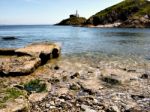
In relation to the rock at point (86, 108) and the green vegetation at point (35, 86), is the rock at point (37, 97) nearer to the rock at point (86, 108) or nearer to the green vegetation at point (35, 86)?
the green vegetation at point (35, 86)

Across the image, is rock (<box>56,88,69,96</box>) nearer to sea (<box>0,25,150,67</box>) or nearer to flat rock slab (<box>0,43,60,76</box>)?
flat rock slab (<box>0,43,60,76</box>)

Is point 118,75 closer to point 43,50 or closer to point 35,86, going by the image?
point 35,86

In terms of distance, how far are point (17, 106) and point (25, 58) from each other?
41.3 ft

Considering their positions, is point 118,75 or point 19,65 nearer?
point 118,75

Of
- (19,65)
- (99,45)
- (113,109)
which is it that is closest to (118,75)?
(113,109)

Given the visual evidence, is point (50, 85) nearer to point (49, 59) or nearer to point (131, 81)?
point (131, 81)

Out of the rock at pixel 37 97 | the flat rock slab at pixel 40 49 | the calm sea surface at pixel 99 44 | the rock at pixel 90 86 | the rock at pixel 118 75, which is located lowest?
the calm sea surface at pixel 99 44

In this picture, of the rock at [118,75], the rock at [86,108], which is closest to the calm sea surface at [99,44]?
the rock at [118,75]

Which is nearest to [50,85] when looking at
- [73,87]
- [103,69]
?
[73,87]

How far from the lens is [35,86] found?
59.9 ft

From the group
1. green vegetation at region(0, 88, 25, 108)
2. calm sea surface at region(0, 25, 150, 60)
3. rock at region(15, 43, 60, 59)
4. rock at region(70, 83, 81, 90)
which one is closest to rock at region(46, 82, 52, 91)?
rock at region(70, 83, 81, 90)

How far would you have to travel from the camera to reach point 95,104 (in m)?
14.4

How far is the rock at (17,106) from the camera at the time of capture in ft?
40.7

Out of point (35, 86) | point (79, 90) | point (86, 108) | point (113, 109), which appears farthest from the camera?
point (35, 86)
